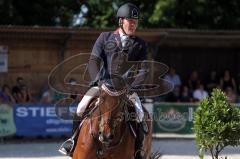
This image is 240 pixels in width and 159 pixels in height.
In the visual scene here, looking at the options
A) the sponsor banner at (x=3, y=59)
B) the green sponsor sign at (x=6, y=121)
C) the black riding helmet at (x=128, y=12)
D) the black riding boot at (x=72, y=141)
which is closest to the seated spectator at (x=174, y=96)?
the sponsor banner at (x=3, y=59)

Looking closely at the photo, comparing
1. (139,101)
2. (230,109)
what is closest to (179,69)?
(230,109)

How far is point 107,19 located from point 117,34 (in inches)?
648

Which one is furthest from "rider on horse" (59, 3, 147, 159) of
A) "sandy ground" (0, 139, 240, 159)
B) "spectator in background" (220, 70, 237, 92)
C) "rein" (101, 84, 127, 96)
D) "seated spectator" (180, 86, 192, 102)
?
"spectator in background" (220, 70, 237, 92)

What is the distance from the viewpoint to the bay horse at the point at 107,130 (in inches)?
276

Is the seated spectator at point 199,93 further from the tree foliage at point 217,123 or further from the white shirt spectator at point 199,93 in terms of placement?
the tree foliage at point 217,123

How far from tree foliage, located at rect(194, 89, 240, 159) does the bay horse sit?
316 centimetres

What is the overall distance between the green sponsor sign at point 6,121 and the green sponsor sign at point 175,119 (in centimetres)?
397

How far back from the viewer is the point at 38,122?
1683 centimetres

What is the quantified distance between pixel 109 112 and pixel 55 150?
8230mm

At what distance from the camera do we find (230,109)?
10766mm

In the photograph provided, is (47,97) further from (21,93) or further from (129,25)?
(129,25)

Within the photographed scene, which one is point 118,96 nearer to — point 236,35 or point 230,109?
point 230,109

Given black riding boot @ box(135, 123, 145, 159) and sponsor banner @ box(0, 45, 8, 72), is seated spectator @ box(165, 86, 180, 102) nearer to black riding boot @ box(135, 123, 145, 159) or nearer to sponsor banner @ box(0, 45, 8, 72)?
sponsor banner @ box(0, 45, 8, 72)

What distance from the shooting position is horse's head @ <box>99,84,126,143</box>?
22.9 ft
